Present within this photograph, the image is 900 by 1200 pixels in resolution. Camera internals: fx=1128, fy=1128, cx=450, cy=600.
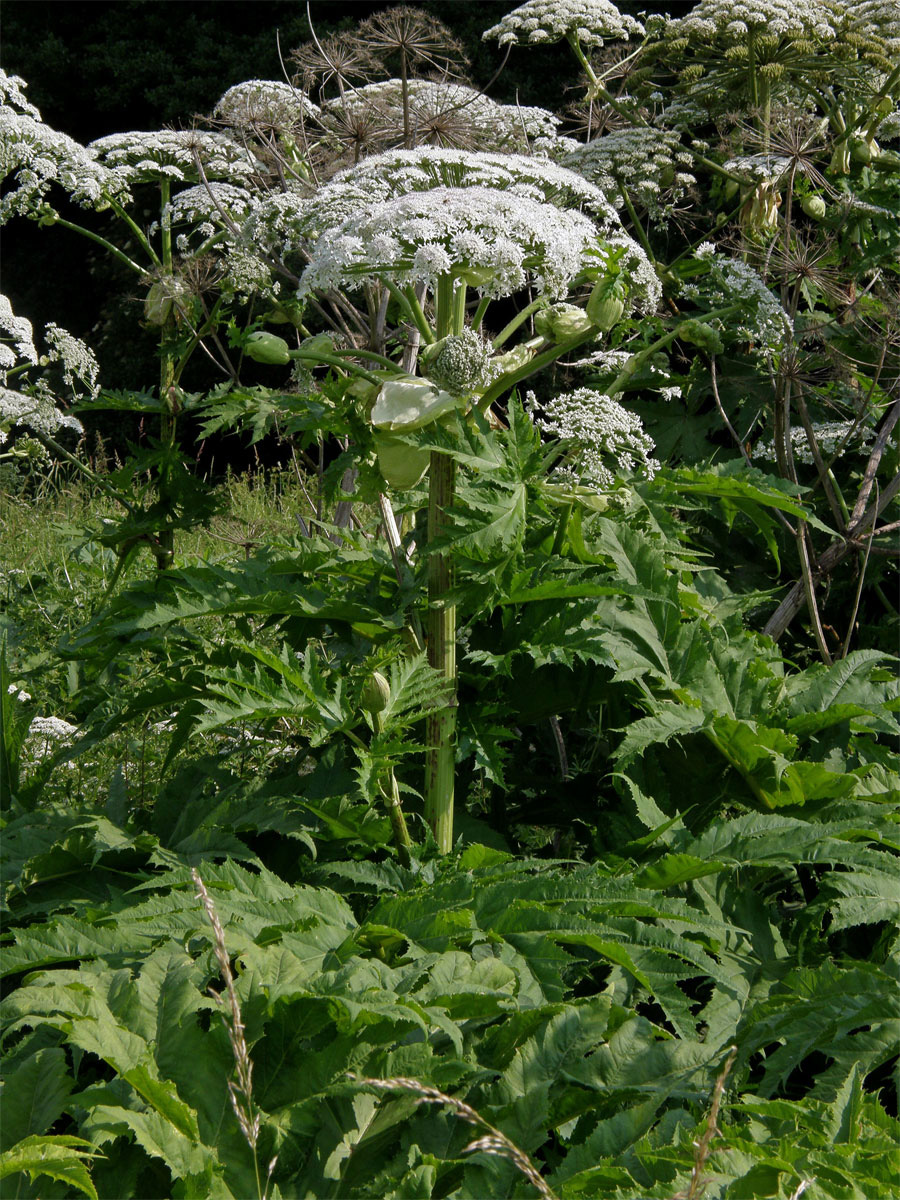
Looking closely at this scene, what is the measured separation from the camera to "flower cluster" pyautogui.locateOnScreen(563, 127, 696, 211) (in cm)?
341

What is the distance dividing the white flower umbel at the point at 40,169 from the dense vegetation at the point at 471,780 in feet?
0.06

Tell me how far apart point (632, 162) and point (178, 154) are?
1.43m

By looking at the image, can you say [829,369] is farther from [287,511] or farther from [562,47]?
[562,47]

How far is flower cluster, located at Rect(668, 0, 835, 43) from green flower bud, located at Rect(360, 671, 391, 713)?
2.32 meters

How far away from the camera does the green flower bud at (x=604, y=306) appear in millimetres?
1977

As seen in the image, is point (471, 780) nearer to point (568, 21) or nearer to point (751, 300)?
point (751, 300)

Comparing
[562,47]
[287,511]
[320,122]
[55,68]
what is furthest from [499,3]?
[320,122]

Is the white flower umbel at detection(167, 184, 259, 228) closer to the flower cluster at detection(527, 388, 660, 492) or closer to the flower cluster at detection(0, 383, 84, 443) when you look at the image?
the flower cluster at detection(0, 383, 84, 443)

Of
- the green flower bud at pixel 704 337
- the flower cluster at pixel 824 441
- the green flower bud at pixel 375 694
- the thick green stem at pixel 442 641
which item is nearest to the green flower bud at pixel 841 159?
the flower cluster at pixel 824 441

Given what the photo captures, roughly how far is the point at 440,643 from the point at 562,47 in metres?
9.41

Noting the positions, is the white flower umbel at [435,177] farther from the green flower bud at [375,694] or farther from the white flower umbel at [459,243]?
the green flower bud at [375,694]

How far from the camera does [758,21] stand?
3.17 m

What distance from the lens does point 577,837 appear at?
2.46 m

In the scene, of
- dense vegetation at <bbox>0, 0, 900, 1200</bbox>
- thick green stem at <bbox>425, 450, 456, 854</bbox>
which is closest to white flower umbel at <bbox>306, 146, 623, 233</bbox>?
dense vegetation at <bbox>0, 0, 900, 1200</bbox>
